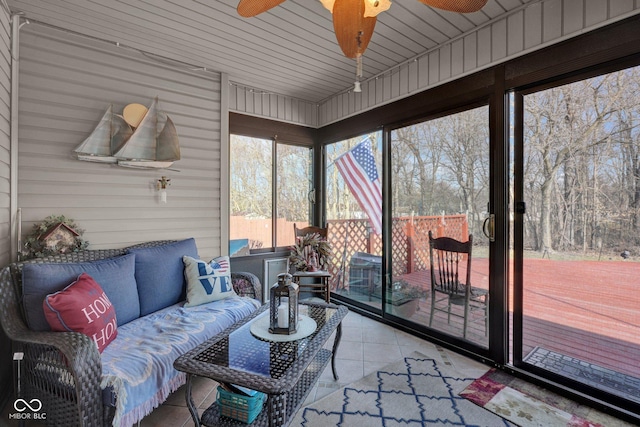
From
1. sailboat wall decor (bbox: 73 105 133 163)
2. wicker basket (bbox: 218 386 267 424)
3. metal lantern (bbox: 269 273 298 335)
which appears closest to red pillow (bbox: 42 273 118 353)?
→ wicker basket (bbox: 218 386 267 424)

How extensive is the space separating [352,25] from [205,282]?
2.21m

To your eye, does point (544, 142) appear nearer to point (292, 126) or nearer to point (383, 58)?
point (383, 58)

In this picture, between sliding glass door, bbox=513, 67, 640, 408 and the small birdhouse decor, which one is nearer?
sliding glass door, bbox=513, 67, 640, 408

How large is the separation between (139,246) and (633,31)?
3.82 m

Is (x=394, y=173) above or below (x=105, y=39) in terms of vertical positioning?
below

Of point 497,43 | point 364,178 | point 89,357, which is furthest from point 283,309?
point 497,43

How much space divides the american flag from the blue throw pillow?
172 centimetres

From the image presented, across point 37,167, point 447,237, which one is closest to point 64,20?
point 37,167

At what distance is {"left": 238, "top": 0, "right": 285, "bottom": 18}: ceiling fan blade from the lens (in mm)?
1498

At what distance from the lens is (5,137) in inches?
85.9

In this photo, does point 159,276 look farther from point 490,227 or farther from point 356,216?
point 490,227

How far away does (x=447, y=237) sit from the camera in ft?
9.32

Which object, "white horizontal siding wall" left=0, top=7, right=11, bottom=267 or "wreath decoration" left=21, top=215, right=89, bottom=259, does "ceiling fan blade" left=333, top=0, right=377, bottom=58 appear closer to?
"white horizontal siding wall" left=0, top=7, right=11, bottom=267

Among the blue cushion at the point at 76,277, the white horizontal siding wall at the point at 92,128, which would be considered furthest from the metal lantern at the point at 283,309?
the white horizontal siding wall at the point at 92,128
